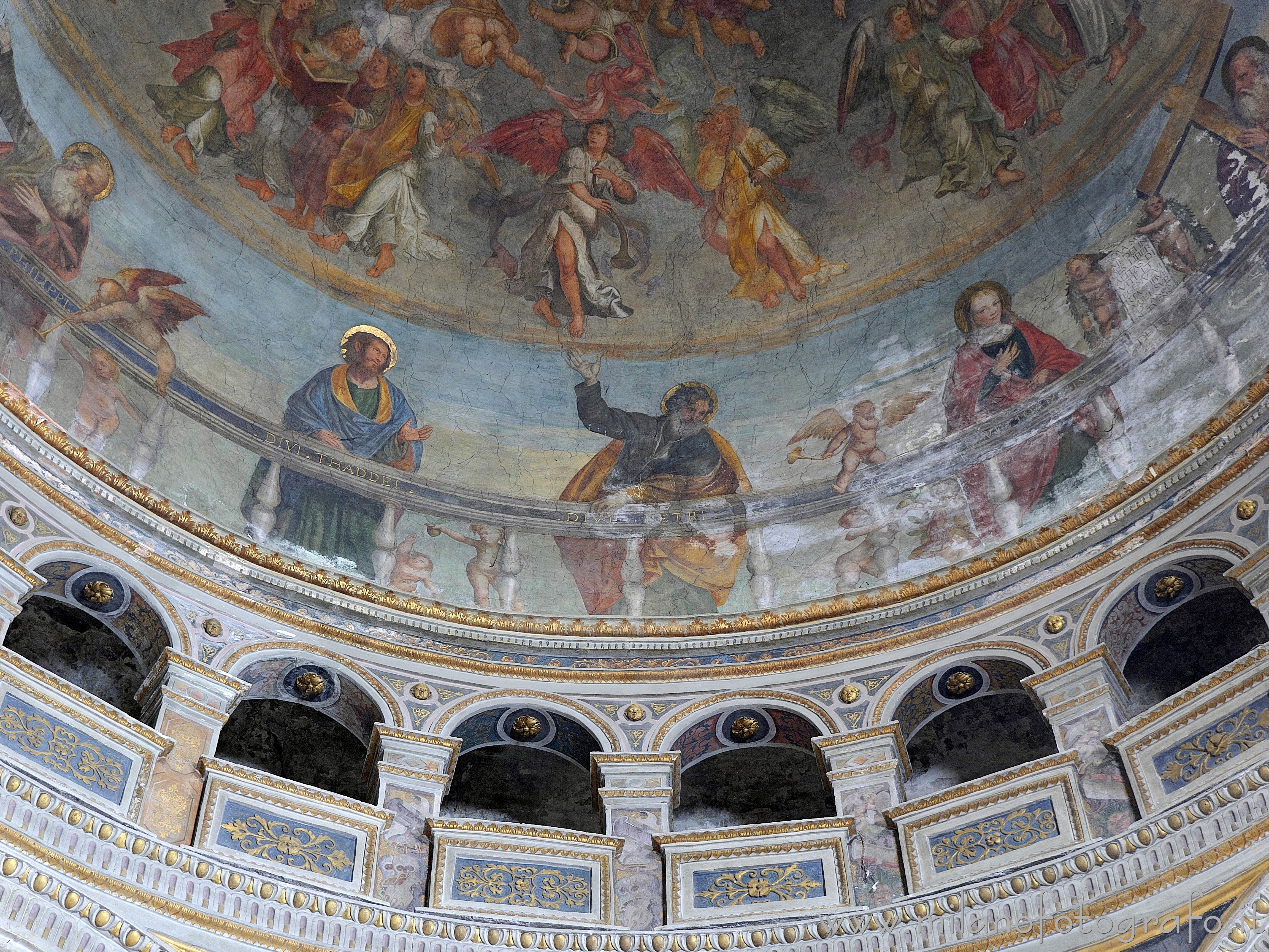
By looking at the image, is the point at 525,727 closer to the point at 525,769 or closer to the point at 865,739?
the point at 525,769

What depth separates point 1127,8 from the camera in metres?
16.0

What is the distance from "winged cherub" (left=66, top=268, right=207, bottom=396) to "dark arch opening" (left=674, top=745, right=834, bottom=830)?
20.8ft

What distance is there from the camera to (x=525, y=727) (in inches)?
567

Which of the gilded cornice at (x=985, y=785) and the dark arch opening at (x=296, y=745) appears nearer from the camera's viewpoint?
the gilded cornice at (x=985, y=785)

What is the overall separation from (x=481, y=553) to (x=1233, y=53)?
28.9 ft

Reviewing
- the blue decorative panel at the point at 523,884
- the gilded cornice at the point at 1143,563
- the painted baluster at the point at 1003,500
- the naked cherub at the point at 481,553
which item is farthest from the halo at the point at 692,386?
the blue decorative panel at the point at 523,884

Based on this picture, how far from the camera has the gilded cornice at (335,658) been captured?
13625 millimetres

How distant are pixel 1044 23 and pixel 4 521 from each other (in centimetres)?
1150

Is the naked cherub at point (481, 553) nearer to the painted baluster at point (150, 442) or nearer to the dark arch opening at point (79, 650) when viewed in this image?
the painted baluster at point (150, 442)

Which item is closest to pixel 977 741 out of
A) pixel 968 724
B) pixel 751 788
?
pixel 968 724

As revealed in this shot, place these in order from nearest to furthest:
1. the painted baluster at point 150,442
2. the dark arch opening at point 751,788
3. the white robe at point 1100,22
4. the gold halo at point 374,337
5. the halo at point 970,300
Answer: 1. the painted baluster at point 150,442
2. the dark arch opening at point 751,788
3. the white robe at point 1100,22
4. the halo at point 970,300
5. the gold halo at point 374,337

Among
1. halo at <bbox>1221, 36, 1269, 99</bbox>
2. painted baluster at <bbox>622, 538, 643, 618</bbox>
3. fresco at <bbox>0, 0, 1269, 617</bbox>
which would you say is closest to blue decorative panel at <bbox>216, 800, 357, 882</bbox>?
fresco at <bbox>0, 0, 1269, 617</bbox>

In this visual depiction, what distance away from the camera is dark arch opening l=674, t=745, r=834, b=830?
14539 mm

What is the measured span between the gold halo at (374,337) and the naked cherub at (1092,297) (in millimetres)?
7057
